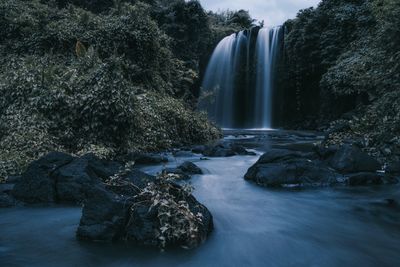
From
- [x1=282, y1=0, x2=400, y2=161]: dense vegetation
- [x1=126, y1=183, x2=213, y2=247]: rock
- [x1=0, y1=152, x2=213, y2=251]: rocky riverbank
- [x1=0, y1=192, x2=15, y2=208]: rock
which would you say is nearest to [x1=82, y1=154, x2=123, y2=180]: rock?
[x1=0, y1=152, x2=213, y2=251]: rocky riverbank

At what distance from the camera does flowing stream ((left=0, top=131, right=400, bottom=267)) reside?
4.82 meters

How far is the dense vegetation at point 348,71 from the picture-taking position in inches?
424

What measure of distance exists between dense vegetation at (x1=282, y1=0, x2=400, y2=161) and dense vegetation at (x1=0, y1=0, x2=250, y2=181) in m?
6.47

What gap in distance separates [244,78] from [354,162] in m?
21.7

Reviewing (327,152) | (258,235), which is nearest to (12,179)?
(258,235)

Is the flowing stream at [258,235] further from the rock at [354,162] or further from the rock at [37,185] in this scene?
the rock at [354,162]

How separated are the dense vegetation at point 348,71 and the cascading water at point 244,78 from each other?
1.38 metres

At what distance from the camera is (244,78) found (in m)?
30.8

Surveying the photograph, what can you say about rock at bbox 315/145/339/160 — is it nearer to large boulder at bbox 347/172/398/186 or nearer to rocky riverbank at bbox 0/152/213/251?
large boulder at bbox 347/172/398/186

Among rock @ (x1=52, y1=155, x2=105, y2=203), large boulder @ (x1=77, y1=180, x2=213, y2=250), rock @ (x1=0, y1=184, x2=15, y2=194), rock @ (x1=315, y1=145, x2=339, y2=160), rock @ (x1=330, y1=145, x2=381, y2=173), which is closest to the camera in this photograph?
large boulder @ (x1=77, y1=180, x2=213, y2=250)

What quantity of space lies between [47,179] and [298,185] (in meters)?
5.30

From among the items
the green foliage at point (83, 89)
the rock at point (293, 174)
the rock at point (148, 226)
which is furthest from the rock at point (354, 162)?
the green foliage at point (83, 89)

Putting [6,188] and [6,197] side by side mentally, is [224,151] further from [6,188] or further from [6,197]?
[6,197]

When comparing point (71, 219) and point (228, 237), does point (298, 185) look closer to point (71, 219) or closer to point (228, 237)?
point (228, 237)
